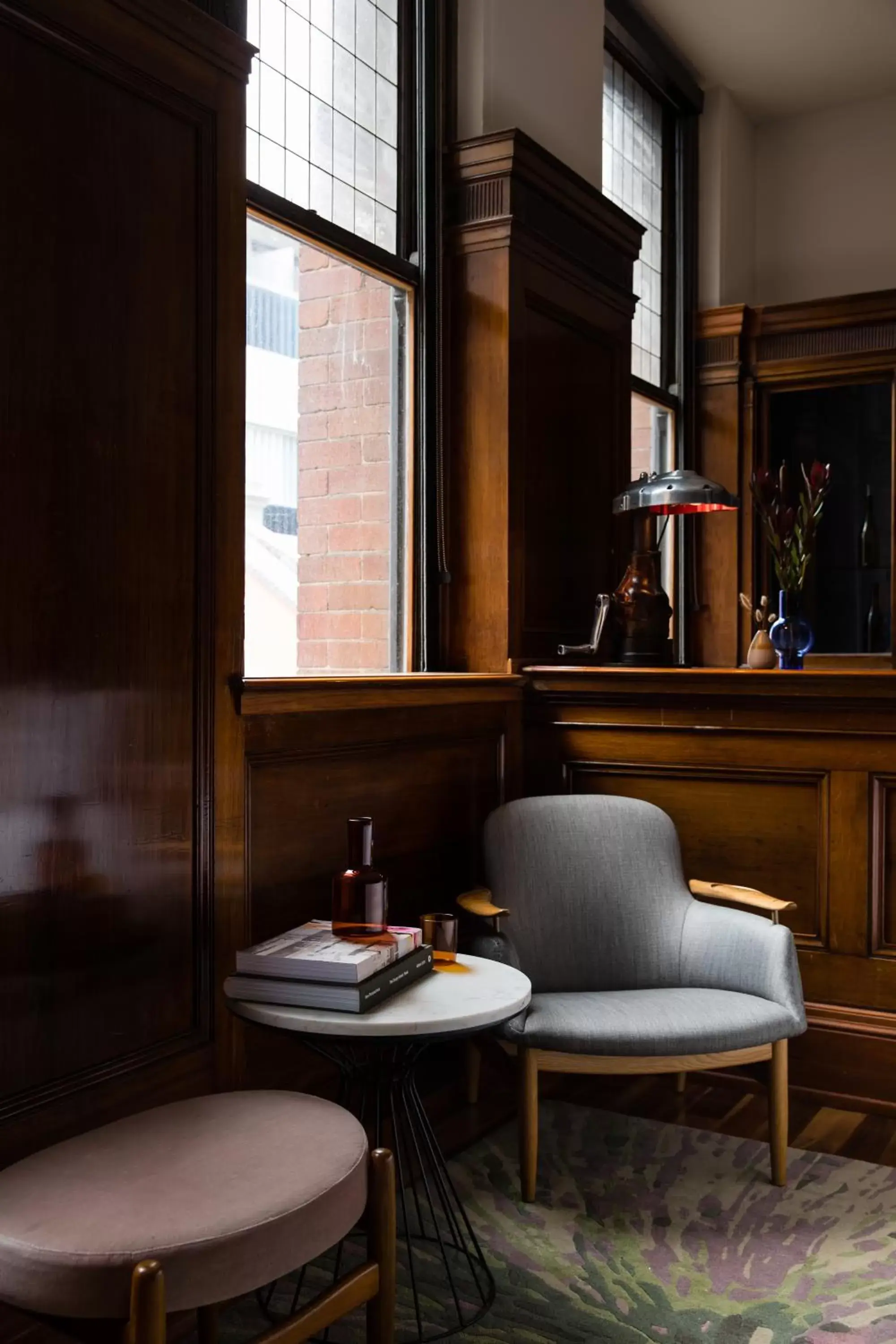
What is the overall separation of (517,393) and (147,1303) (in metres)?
2.70

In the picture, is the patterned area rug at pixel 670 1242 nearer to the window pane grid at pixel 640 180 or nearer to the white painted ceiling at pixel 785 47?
the window pane grid at pixel 640 180

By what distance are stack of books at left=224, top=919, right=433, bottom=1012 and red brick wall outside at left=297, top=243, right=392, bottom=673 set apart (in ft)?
3.33

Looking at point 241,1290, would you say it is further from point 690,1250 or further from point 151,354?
point 151,354

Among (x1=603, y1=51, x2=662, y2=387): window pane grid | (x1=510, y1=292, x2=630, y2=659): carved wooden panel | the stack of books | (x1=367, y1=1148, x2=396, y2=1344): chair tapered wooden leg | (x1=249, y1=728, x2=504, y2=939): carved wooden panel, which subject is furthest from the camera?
(x1=603, y1=51, x2=662, y2=387): window pane grid

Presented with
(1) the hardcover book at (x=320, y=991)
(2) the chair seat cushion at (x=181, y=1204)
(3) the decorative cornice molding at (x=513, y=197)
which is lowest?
(2) the chair seat cushion at (x=181, y=1204)

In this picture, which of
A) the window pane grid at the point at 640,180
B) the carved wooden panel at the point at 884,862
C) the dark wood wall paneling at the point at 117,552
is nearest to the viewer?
the dark wood wall paneling at the point at 117,552

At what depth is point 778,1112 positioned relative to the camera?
268 cm

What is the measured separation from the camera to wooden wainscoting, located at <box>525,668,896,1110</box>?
3.16m

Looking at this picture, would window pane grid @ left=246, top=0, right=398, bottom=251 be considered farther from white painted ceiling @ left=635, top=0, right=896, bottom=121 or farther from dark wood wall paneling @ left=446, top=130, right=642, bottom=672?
white painted ceiling @ left=635, top=0, right=896, bottom=121

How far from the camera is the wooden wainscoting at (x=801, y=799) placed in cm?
316

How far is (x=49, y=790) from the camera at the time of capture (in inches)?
75.3

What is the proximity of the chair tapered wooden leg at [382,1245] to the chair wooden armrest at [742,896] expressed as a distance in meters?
1.45

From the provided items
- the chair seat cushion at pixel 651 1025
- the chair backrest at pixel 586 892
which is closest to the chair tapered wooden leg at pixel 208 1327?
the chair seat cushion at pixel 651 1025

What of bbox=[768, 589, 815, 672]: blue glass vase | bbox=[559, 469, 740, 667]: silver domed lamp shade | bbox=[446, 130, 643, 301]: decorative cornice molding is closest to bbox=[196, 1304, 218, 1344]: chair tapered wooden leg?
bbox=[559, 469, 740, 667]: silver domed lamp shade
